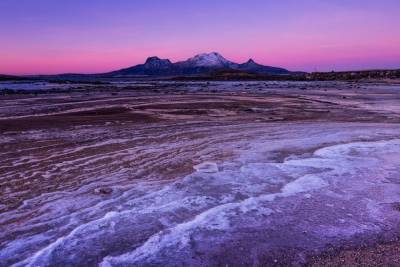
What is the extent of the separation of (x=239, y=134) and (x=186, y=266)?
8.88 meters

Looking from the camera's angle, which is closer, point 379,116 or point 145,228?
point 145,228

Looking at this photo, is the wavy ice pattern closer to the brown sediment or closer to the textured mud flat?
the textured mud flat

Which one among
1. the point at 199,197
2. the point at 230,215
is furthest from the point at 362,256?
the point at 199,197

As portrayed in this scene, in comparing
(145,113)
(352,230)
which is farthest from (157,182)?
(145,113)

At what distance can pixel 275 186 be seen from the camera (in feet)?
24.9

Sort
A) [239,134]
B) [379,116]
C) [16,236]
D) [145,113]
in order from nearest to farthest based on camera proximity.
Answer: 1. [16,236]
2. [239,134]
3. [379,116]
4. [145,113]

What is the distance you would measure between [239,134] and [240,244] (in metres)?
8.24

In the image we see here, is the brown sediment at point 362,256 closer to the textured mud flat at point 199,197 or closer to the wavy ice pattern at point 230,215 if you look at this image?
the textured mud flat at point 199,197

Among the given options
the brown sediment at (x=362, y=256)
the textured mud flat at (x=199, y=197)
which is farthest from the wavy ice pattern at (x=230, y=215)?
the brown sediment at (x=362, y=256)

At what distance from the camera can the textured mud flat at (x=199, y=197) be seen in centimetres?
496

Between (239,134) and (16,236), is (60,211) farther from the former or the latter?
(239,134)

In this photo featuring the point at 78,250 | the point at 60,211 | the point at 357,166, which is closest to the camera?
the point at 78,250

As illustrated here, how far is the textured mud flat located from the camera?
496cm

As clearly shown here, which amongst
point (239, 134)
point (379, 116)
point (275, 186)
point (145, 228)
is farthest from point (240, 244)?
point (379, 116)
